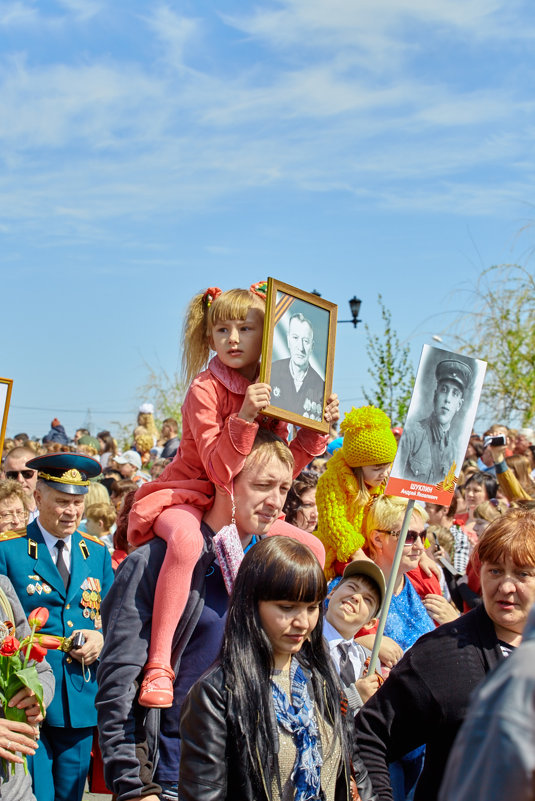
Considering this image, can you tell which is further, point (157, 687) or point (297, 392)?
point (297, 392)

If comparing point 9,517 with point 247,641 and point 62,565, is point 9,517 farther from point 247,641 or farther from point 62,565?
point 247,641

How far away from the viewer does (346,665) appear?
14.2 ft

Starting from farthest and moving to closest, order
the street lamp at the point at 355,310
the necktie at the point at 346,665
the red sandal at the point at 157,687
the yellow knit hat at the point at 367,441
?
1. the street lamp at the point at 355,310
2. the yellow knit hat at the point at 367,441
3. the necktie at the point at 346,665
4. the red sandal at the point at 157,687

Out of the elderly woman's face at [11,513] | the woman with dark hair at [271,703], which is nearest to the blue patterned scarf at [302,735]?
the woman with dark hair at [271,703]

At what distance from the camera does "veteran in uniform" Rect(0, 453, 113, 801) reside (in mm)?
4879

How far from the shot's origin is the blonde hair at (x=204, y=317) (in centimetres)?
351

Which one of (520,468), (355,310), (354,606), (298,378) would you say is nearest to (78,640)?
(354,606)

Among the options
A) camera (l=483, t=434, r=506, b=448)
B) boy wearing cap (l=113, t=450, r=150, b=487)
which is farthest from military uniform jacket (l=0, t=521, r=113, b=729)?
camera (l=483, t=434, r=506, b=448)

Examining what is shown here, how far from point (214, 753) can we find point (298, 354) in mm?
1516

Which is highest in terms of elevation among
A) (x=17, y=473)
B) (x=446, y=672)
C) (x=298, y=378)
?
(x=298, y=378)

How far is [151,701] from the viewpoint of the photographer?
3.01 m

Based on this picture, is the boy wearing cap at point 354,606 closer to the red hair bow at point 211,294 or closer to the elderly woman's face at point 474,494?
the red hair bow at point 211,294

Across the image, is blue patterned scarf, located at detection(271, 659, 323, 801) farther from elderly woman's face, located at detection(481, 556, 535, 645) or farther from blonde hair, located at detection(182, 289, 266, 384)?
blonde hair, located at detection(182, 289, 266, 384)

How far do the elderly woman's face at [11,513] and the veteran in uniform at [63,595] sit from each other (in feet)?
2.69
